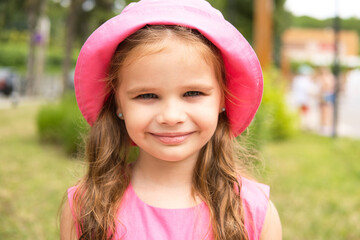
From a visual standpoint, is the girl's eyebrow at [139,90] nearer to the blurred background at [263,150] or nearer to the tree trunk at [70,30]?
the blurred background at [263,150]

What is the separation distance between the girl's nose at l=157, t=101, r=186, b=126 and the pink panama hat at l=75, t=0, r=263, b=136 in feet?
0.84

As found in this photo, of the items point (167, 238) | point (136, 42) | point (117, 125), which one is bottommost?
point (167, 238)

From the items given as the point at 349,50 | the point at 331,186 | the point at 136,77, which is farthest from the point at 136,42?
the point at 349,50

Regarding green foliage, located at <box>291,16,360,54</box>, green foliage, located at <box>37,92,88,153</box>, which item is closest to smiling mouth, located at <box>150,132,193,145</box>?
green foliage, located at <box>37,92,88,153</box>

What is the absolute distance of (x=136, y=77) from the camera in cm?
142

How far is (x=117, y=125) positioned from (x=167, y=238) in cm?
49

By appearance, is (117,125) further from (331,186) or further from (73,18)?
(73,18)

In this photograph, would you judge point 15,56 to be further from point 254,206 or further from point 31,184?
point 254,206

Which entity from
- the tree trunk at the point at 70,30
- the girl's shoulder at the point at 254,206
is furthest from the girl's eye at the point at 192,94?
the tree trunk at the point at 70,30

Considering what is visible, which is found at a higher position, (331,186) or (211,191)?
(211,191)

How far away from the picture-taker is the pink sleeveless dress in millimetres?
1476

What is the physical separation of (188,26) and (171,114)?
290 mm

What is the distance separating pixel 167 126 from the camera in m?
1.41

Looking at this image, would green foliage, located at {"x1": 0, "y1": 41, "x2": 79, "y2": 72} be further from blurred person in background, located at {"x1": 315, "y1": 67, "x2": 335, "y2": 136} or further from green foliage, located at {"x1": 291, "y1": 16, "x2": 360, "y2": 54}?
green foliage, located at {"x1": 291, "y1": 16, "x2": 360, "y2": 54}
